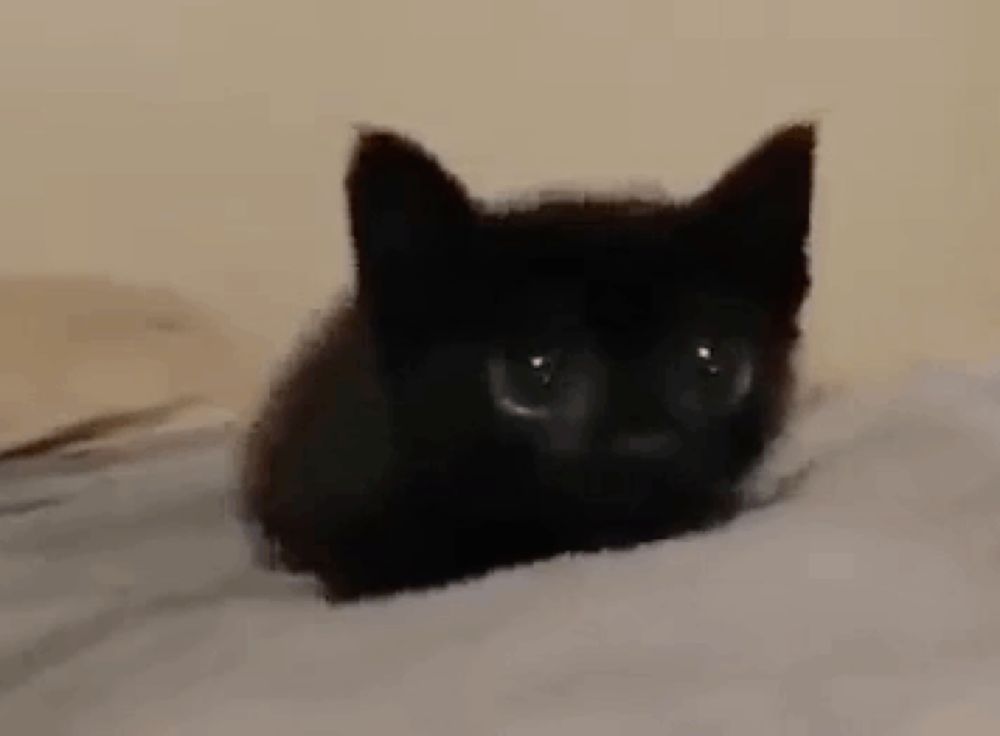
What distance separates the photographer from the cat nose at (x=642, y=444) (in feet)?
2.83

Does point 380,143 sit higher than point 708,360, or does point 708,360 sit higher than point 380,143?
point 380,143

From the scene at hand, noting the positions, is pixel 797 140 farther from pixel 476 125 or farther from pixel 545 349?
pixel 476 125

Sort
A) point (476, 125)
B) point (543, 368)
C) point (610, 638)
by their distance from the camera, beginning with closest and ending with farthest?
point (610, 638) < point (543, 368) < point (476, 125)

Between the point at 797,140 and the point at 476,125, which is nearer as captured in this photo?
the point at 797,140

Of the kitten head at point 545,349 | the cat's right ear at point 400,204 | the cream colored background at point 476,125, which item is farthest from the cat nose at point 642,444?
the cream colored background at point 476,125

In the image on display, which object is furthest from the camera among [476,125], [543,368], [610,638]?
[476,125]

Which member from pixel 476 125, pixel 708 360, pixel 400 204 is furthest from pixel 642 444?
pixel 476 125

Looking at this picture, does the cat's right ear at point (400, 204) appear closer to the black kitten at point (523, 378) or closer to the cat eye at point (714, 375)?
the black kitten at point (523, 378)

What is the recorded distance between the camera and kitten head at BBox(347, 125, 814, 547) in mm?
864

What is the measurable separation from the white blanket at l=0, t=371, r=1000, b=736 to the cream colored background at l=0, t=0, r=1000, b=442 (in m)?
0.44

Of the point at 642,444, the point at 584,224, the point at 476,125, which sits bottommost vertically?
the point at 642,444

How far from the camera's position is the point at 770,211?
0.92m

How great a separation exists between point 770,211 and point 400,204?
0.61 ft

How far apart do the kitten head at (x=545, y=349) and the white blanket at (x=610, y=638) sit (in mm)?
54
